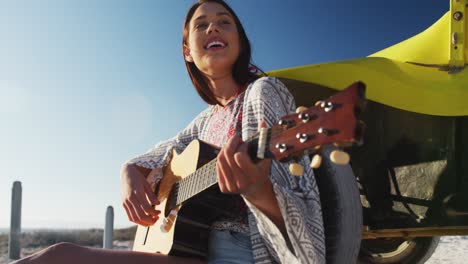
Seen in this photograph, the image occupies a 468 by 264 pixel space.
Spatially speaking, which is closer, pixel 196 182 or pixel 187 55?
pixel 196 182

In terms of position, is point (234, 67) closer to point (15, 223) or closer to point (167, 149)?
point (167, 149)

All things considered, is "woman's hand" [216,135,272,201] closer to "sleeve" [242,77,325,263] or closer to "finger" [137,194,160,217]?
"sleeve" [242,77,325,263]

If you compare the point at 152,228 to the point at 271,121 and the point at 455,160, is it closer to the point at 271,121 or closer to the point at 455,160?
the point at 271,121

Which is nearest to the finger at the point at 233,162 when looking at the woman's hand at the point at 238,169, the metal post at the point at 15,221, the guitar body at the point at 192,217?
the woman's hand at the point at 238,169

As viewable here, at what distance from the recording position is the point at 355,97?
3.52 feet

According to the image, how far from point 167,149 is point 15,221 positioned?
4.39 metres

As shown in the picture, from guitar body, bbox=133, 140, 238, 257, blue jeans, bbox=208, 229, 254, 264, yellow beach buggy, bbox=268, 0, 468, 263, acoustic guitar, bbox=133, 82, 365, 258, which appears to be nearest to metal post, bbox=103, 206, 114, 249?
acoustic guitar, bbox=133, 82, 365, 258

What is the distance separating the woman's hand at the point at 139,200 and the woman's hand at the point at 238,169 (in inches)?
34.3

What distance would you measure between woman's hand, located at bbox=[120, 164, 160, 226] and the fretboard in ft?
0.68

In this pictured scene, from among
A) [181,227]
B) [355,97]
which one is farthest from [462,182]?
[355,97]

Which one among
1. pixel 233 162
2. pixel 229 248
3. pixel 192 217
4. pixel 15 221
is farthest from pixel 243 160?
pixel 15 221

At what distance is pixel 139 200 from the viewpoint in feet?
7.23

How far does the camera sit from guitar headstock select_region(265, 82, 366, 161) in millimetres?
1081

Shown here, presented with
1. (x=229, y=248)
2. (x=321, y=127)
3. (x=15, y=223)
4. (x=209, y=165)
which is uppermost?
(x=321, y=127)
